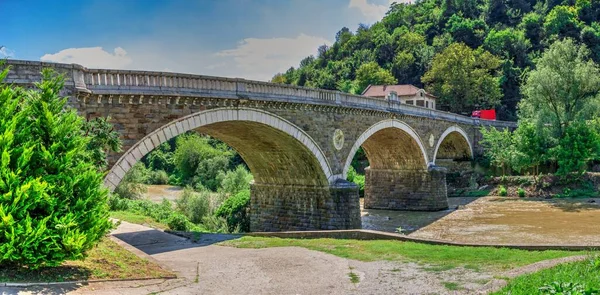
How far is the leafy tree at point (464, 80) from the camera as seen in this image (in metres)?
61.9

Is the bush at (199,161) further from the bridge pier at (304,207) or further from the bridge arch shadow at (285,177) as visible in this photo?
the bridge arch shadow at (285,177)

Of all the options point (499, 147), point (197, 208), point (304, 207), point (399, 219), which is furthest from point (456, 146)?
point (197, 208)

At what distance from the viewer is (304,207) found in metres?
25.3

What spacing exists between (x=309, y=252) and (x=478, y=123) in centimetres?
3735

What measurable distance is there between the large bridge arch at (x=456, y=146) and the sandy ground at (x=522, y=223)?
8792 millimetres

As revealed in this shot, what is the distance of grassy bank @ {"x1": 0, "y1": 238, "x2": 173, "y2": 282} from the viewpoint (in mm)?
8594

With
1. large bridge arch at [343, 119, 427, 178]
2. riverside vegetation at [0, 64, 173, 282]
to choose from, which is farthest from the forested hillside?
riverside vegetation at [0, 64, 173, 282]

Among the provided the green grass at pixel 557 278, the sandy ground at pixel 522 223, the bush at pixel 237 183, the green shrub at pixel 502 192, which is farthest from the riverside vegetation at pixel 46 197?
the green shrub at pixel 502 192

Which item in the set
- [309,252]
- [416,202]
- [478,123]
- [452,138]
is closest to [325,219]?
[309,252]

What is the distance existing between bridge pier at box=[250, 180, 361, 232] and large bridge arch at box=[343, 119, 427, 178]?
8184 millimetres

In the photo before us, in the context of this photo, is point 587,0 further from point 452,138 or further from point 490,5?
point 452,138

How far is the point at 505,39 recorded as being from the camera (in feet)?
239

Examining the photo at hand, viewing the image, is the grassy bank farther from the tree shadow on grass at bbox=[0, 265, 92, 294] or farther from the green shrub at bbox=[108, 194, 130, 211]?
the green shrub at bbox=[108, 194, 130, 211]

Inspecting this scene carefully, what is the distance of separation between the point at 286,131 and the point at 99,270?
1279 cm
